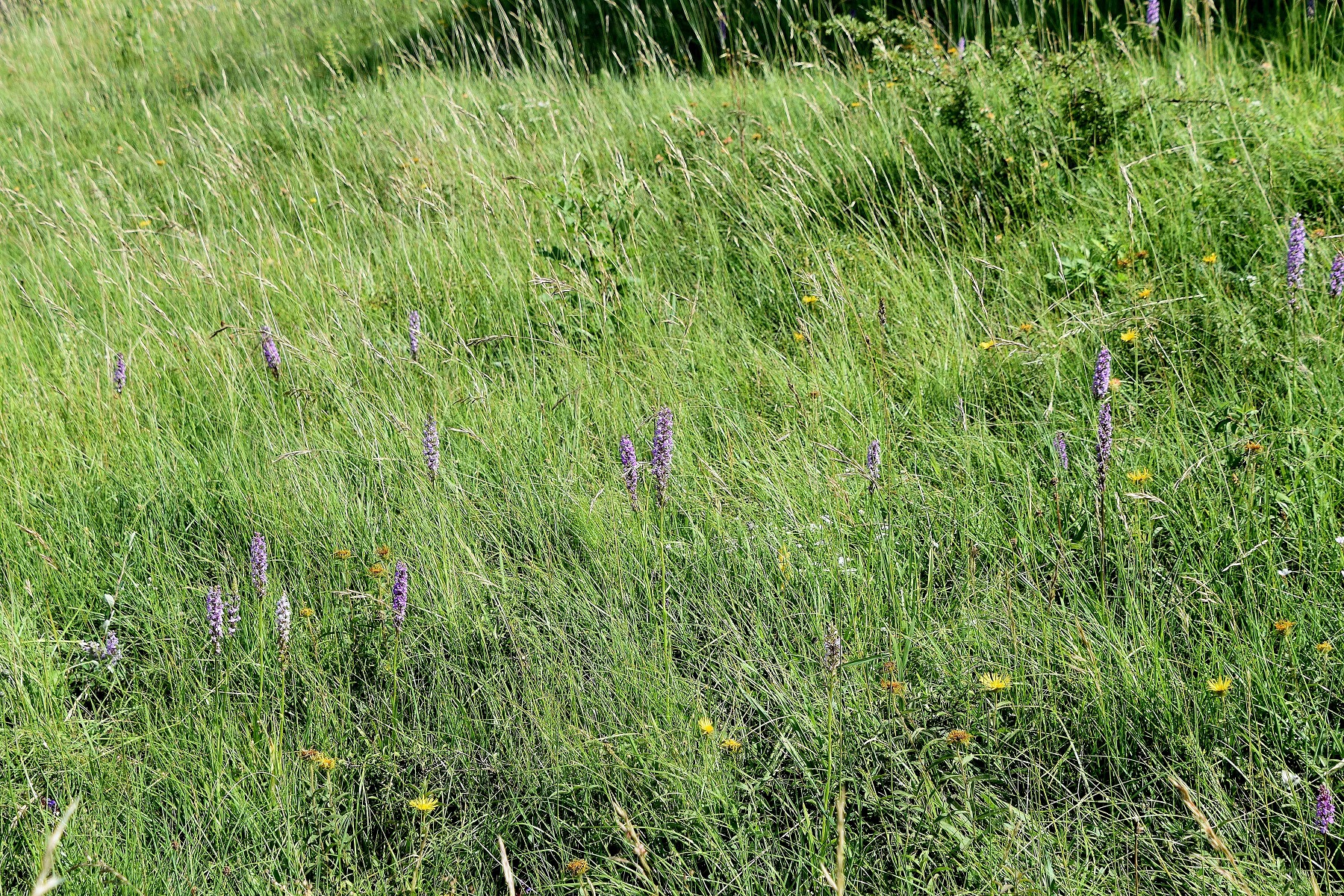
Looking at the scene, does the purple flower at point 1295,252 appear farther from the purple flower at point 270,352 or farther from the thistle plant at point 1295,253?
the purple flower at point 270,352

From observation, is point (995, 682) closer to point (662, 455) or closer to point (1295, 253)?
point (662, 455)

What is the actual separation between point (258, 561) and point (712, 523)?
3.14 feet

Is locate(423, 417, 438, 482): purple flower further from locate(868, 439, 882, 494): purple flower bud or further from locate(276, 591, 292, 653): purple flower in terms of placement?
locate(868, 439, 882, 494): purple flower bud

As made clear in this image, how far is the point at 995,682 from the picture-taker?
1.77 metres

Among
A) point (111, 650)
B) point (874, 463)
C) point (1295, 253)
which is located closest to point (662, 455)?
point (874, 463)

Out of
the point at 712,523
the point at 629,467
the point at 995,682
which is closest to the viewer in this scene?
the point at 995,682

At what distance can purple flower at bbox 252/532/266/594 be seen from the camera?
1985mm

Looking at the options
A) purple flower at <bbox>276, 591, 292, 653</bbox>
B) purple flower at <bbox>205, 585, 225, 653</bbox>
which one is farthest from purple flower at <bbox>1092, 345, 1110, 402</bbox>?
purple flower at <bbox>205, 585, 225, 653</bbox>

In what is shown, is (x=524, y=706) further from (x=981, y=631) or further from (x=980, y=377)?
(x=980, y=377)

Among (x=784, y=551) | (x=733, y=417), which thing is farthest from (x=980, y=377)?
(x=784, y=551)

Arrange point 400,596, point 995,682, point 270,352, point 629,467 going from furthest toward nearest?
1. point 270,352
2. point 629,467
3. point 400,596
4. point 995,682

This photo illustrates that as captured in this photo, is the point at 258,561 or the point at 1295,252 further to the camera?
the point at 1295,252

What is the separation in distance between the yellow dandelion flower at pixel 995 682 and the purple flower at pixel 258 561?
4.55ft

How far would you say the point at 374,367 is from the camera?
118 inches
